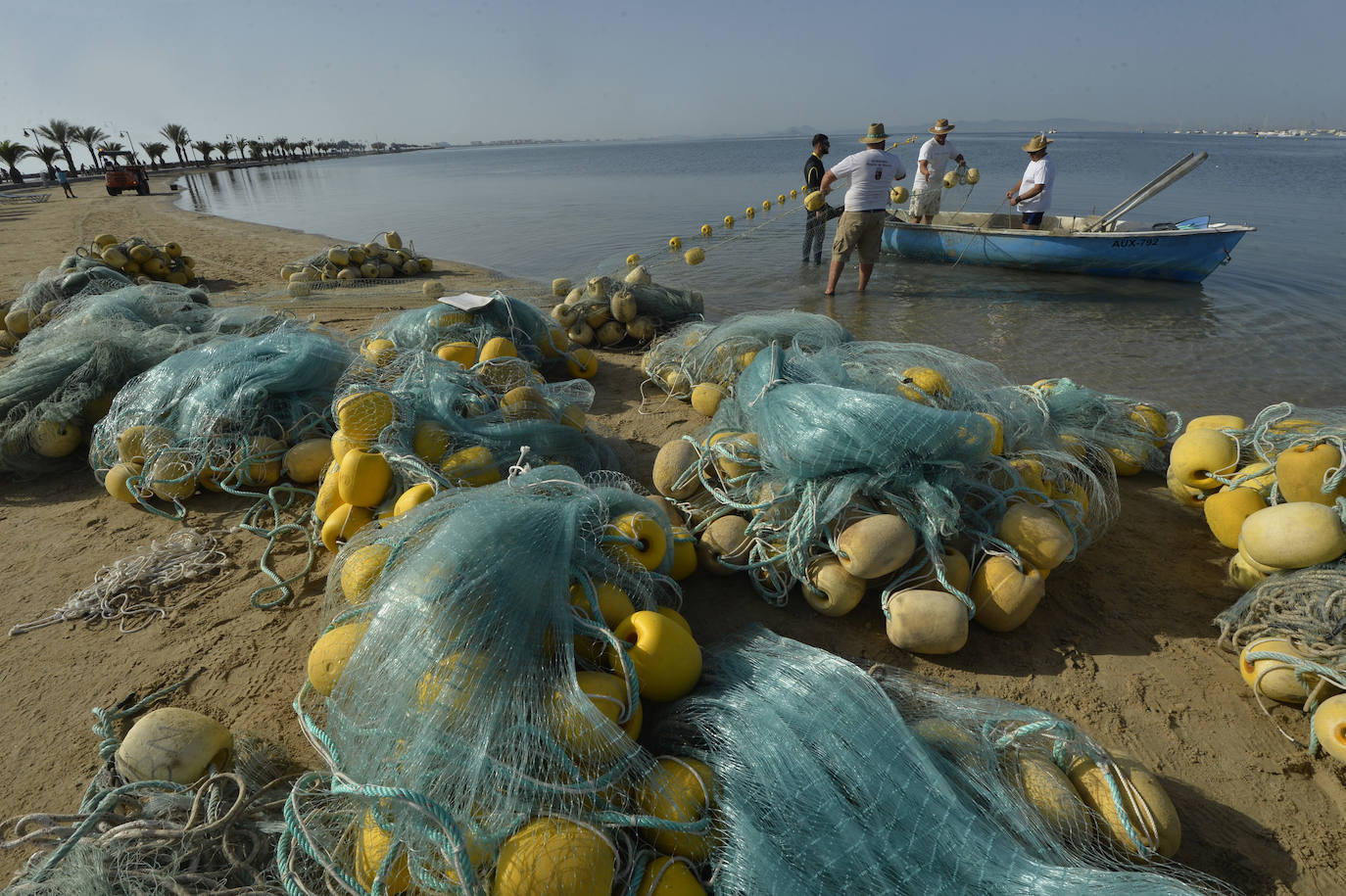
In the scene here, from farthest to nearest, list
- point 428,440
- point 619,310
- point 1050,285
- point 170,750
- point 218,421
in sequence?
point 1050,285, point 619,310, point 218,421, point 428,440, point 170,750

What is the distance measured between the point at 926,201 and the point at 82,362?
474 inches

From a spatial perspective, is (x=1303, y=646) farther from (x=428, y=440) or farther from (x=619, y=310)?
(x=619, y=310)

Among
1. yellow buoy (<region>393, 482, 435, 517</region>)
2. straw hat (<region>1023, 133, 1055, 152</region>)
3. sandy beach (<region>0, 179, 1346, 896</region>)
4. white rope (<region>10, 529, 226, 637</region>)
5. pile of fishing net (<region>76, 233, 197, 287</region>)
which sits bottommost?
sandy beach (<region>0, 179, 1346, 896</region>)

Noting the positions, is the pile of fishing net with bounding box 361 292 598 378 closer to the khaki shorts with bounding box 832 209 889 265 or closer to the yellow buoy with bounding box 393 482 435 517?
the yellow buoy with bounding box 393 482 435 517

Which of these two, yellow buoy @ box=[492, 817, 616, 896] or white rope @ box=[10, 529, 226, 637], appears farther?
white rope @ box=[10, 529, 226, 637]

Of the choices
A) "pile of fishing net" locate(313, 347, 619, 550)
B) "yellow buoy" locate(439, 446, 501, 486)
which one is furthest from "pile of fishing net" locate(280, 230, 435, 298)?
"yellow buoy" locate(439, 446, 501, 486)

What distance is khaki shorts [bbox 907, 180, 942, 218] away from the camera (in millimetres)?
11398

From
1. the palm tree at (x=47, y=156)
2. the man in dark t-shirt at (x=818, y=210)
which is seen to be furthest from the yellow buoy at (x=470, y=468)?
the palm tree at (x=47, y=156)

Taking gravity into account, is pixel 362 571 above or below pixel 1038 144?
below

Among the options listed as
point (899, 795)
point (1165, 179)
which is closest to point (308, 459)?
point (899, 795)

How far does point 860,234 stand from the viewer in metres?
9.05

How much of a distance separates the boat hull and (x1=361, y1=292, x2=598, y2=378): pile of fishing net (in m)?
8.31

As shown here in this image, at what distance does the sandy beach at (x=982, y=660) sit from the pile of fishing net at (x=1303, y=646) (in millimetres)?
103

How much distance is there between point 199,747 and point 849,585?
2433mm
